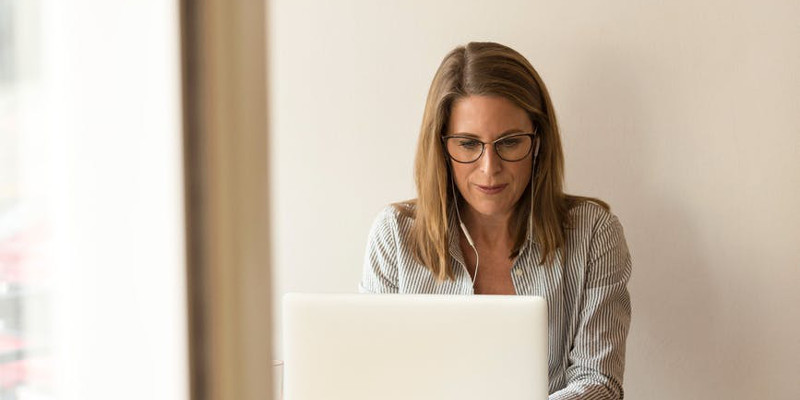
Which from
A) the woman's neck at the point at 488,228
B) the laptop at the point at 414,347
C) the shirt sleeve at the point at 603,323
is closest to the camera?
the laptop at the point at 414,347

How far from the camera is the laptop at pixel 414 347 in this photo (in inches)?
45.8

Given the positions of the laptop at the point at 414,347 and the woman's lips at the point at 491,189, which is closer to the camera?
the laptop at the point at 414,347

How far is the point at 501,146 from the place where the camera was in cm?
170

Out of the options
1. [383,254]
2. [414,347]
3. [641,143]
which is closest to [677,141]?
[641,143]

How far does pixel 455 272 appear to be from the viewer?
1.76 m

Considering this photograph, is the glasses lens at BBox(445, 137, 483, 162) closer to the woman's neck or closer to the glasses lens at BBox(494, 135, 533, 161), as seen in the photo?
the glasses lens at BBox(494, 135, 533, 161)

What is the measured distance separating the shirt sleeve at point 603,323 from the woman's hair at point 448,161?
8 cm

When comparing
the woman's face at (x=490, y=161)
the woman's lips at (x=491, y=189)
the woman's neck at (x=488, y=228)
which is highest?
the woman's face at (x=490, y=161)

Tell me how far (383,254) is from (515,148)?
1.19 feet

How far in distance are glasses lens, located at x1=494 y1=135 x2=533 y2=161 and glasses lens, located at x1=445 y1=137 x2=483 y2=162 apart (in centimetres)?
4

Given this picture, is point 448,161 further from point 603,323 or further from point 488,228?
point 603,323

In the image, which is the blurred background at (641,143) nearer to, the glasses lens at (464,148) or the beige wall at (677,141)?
the beige wall at (677,141)

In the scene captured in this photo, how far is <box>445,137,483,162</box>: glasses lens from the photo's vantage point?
1.71m

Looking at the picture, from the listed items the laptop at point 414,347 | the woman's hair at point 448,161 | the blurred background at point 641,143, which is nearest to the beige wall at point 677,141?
the blurred background at point 641,143
